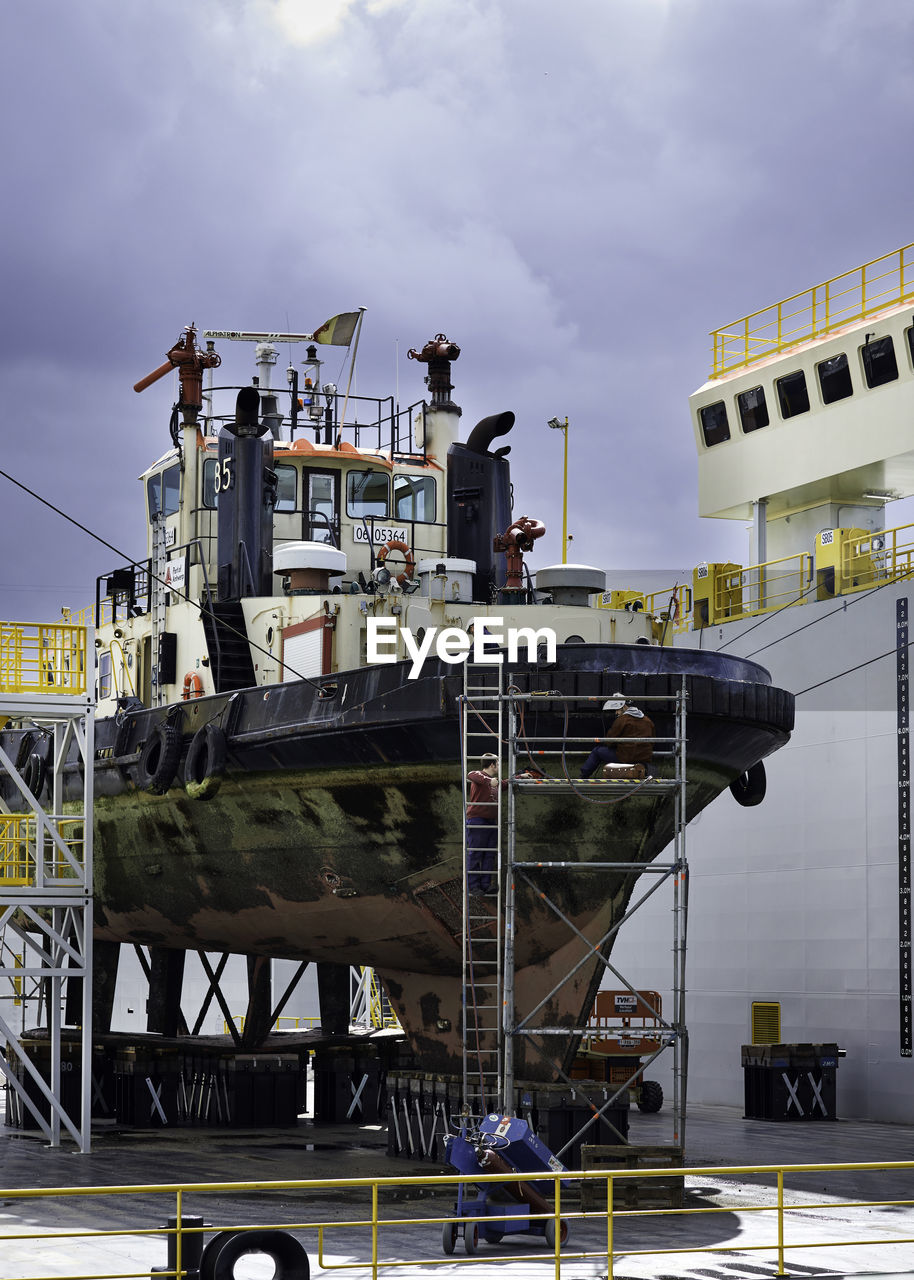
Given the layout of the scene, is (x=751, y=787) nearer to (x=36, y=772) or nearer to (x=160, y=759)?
(x=160, y=759)

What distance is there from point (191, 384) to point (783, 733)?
9.21m

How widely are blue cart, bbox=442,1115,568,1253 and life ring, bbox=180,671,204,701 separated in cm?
780

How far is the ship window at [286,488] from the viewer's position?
19203 millimetres

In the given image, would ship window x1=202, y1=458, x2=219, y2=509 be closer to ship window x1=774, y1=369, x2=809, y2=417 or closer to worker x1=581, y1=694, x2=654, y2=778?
worker x1=581, y1=694, x2=654, y2=778

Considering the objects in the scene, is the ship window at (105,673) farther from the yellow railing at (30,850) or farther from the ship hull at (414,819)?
the ship hull at (414,819)

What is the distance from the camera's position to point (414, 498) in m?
19.7

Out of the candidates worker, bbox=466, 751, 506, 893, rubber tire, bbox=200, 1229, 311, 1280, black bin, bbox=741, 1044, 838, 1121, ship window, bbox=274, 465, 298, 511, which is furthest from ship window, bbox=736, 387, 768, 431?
rubber tire, bbox=200, 1229, 311, 1280

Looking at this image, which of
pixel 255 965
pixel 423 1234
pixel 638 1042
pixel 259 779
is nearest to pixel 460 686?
pixel 259 779

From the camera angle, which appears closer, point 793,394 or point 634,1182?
point 634,1182

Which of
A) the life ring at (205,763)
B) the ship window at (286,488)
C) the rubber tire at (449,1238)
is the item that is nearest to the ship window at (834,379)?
the ship window at (286,488)

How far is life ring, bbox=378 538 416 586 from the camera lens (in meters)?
17.8

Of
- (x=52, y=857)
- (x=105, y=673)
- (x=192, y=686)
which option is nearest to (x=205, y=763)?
(x=192, y=686)

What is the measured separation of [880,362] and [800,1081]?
1002 centimetres

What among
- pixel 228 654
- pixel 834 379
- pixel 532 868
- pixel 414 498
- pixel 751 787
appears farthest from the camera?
pixel 834 379
